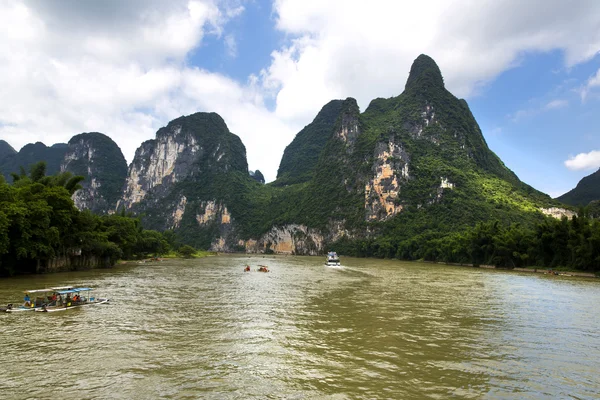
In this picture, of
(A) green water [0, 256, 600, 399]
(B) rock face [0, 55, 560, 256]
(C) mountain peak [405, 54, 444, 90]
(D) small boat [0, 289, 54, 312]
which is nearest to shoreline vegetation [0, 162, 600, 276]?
(A) green water [0, 256, 600, 399]

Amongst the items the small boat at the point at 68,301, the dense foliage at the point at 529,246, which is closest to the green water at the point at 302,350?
the small boat at the point at 68,301

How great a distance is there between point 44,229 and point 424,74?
159m

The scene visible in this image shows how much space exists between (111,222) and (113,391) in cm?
5420

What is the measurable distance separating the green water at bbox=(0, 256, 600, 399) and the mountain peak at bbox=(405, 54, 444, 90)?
150 meters

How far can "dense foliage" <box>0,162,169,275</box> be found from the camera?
32844 millimetres

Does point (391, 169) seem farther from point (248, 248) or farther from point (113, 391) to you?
point (113, 391)

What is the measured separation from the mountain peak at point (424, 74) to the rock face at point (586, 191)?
216 ft

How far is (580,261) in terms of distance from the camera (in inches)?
1902

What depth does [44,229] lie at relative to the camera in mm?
35562

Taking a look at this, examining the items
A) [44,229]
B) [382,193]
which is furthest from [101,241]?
[382,193]

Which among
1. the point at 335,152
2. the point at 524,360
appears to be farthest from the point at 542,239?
the point at 335,152

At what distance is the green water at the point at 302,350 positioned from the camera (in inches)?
387

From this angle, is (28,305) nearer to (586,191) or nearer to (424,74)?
(424,74)

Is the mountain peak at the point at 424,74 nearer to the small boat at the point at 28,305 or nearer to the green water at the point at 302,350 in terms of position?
the green water at the point at 302,350
